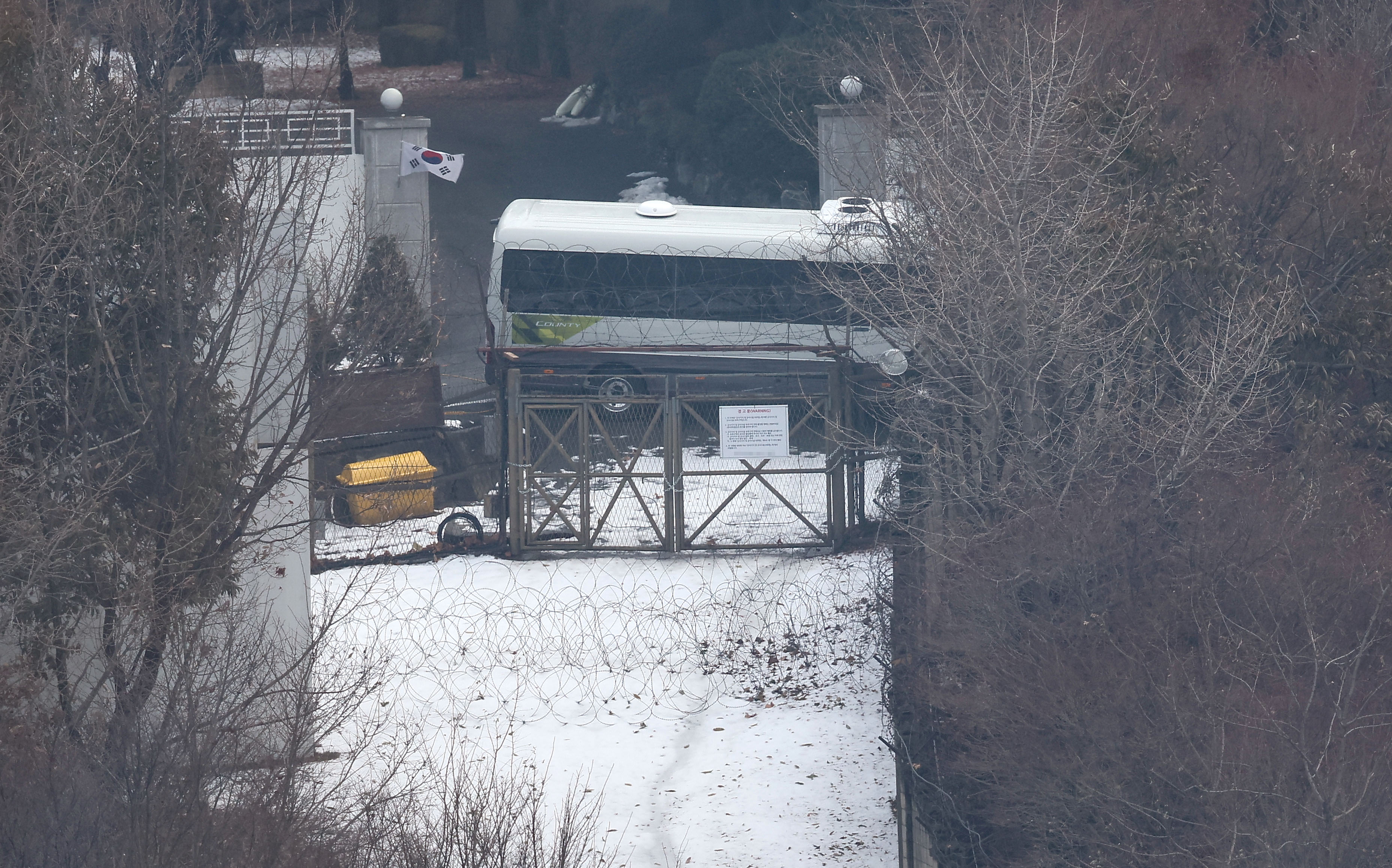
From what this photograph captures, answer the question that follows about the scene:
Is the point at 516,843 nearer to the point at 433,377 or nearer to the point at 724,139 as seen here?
the point at 433,377

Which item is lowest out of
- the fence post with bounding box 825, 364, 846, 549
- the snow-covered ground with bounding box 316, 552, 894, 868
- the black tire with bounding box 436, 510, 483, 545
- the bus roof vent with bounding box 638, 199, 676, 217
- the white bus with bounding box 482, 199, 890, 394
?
the snow-covered ground with bounding box 316, 552, 894, 868

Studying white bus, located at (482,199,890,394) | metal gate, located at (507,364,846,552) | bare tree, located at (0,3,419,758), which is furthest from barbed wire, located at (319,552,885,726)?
white bus, located at (482,199,890,394)

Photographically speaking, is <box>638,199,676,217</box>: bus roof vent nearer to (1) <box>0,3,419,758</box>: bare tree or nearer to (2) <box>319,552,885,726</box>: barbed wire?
(2) <box>319,552,885,726</box>: barbed wire

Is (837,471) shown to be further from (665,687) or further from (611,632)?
(665,687)

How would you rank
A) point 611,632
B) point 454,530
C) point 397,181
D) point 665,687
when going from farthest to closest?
1. point 397,181
2. point 454,530
3. point 611,632
4. point 665,687

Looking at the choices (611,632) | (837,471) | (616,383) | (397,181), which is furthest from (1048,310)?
(397,181)
